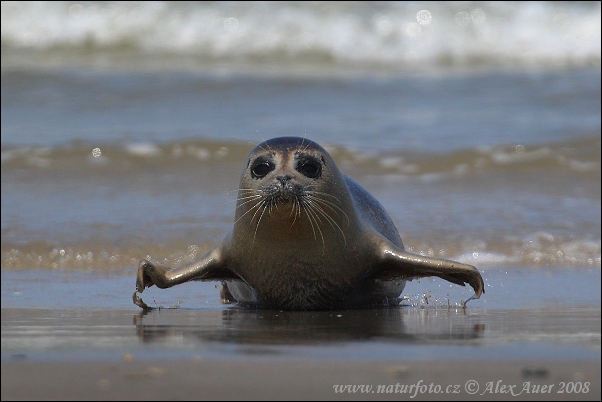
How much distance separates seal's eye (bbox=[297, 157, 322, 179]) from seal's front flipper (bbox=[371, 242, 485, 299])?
63 cm

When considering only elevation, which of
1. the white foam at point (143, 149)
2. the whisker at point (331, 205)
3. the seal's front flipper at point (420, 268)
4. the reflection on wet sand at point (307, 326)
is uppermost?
the white foam at point (143, 149)

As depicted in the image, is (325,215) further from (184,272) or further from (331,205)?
(184,272)

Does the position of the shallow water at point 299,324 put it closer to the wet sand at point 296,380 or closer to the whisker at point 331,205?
the wet sand at point 296,380

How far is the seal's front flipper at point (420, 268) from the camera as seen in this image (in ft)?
18.4

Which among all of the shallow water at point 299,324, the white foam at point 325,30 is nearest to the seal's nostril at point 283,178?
the shallow water at point 299,324

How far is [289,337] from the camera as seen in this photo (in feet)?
14.4

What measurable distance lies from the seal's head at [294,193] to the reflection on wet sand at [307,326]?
46 cm

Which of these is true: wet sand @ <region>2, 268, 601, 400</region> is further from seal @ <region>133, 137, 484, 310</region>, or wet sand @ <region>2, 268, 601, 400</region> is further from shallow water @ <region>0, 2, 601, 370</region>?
seal @ <region>133, 137, 484, 310</region>

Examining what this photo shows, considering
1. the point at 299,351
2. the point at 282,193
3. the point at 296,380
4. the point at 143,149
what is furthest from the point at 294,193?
the point at 143,149

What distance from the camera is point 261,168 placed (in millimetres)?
5406

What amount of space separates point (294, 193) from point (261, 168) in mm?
322

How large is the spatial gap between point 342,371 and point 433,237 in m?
5.41

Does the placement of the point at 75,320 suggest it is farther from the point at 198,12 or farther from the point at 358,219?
the point at 198,12

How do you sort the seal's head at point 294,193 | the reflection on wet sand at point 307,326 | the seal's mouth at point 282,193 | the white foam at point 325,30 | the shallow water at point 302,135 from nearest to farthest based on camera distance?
1. the reflection on wet sand at point 307,326
2. the shallow water at point 302,135
3. the seal's mouth at point 282,193
4. the seal's head at point 294,193
5. the white foam at point 325,30
